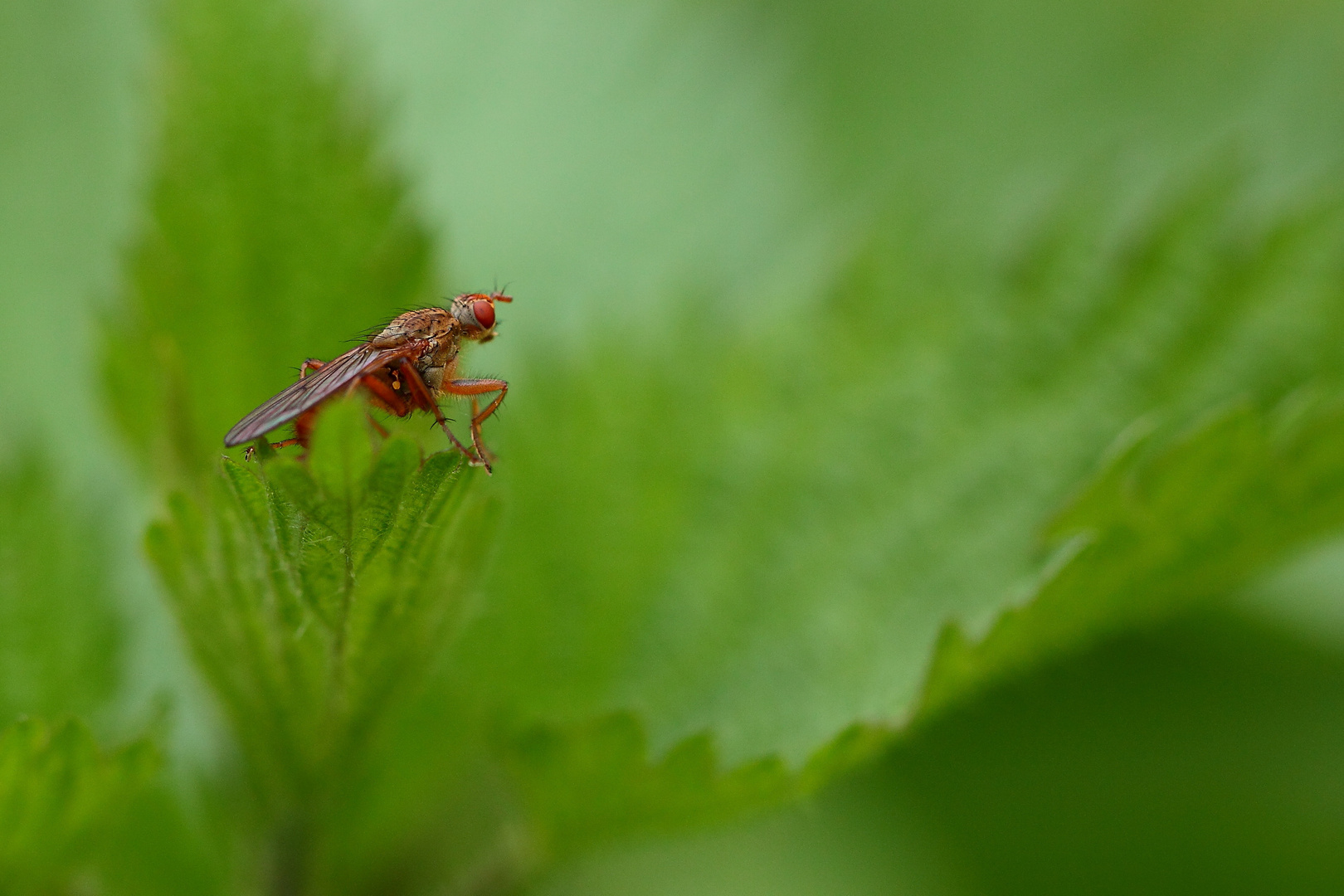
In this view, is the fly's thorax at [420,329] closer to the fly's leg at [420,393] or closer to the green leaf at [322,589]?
the fly's leg at [420,393]

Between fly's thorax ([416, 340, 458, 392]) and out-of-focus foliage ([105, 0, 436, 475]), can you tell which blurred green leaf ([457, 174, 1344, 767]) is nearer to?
fly's thorax ([416, 340, 458, 392])

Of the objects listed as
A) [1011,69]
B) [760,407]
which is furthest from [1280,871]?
Result: [1011,69]

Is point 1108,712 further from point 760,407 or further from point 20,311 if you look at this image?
point 20,311

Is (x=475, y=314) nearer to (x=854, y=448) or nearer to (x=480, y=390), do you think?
(x=480, y=390)

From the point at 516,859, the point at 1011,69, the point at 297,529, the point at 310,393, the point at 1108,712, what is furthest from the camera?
the point at 1011,69

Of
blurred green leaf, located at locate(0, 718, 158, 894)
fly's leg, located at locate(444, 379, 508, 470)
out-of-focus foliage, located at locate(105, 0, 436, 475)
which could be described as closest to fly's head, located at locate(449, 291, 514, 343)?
fly's leg, located at locate(444, 379, 508, 470)

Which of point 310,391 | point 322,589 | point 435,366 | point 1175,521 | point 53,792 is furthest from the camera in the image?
point 435,366

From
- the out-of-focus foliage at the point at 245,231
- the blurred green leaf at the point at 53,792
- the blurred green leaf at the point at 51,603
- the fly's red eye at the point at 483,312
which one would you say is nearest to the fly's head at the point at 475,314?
the fly's red eye at the point at 483,312

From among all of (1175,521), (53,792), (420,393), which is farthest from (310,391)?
(1175,521)
